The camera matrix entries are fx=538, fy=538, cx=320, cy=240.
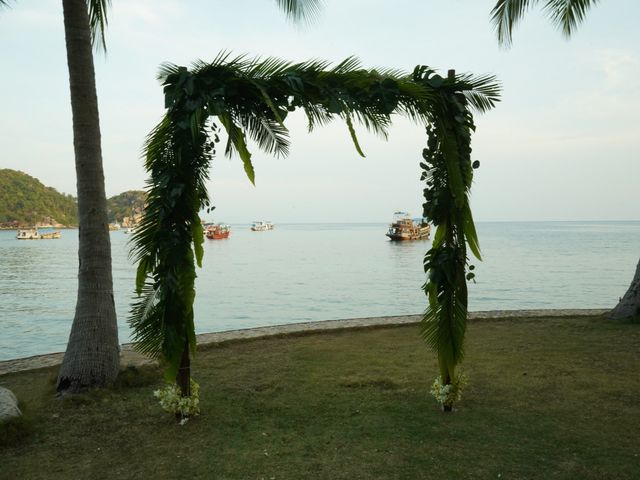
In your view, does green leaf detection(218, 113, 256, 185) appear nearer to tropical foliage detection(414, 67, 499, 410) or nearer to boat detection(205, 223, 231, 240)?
tropical foliage detection(414, 67, 499, 410)

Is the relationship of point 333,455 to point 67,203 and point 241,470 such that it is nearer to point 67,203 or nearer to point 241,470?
point 241,470

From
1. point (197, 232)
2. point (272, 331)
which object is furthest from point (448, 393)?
point (272, 331)

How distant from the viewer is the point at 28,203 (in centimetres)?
11644

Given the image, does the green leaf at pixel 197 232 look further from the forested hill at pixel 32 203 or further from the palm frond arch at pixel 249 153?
the forested hill at pixel 32 203

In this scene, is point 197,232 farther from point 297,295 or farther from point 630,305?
point 297,295

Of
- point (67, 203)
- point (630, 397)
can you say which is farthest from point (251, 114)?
point (67, 203)

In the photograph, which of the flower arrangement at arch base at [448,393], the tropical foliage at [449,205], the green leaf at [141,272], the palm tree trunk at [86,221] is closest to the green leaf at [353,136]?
the tropical foliage at [449,205]

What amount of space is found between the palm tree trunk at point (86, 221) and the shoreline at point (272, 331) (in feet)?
2.43

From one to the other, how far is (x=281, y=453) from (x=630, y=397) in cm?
400

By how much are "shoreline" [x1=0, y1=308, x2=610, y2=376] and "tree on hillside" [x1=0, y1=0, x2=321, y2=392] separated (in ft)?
2.34

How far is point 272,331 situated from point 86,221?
15.8 ft

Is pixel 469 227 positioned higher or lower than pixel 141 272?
higher

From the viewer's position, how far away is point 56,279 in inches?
1487

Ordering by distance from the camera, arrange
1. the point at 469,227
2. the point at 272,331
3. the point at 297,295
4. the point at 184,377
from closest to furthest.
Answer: the point at 469,227 < the point at 184,377 < the point at 272,331 < the point at 297,295
